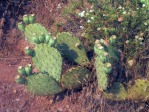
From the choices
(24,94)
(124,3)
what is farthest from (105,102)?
(124,3)

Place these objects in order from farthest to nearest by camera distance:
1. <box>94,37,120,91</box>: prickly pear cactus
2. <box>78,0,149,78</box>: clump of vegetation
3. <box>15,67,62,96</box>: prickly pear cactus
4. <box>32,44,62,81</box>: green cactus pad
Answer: <box>78,0,149,78</box>: clump of vegetation → <box>32,44,62,81</box>: green cactus pad → <box>15,67,62,96</box>: prickly pear cactus → <box>94,37,120,91</box>: prickly pear cactus

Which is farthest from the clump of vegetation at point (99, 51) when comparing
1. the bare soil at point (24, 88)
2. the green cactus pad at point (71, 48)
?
the bare soil at point (24, 88)

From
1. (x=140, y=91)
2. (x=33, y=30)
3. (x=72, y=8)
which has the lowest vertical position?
(x=140, y=91)

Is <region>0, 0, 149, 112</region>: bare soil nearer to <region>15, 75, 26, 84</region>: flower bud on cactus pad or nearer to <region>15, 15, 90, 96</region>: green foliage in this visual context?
<region>15, 15, 90, 96</region>: green foliage

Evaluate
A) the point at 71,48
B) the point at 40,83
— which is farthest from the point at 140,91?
the point at 40,83

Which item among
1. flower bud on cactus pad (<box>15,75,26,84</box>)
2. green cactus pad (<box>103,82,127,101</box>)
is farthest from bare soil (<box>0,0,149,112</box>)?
flower bud on cactus pad (<box>15,75,26,84</box>)

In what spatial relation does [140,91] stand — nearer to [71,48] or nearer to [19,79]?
[71,48]

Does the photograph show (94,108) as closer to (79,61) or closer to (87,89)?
(87,89)

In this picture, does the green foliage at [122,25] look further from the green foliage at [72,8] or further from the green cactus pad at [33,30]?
the green cactus pad at [33,30]
